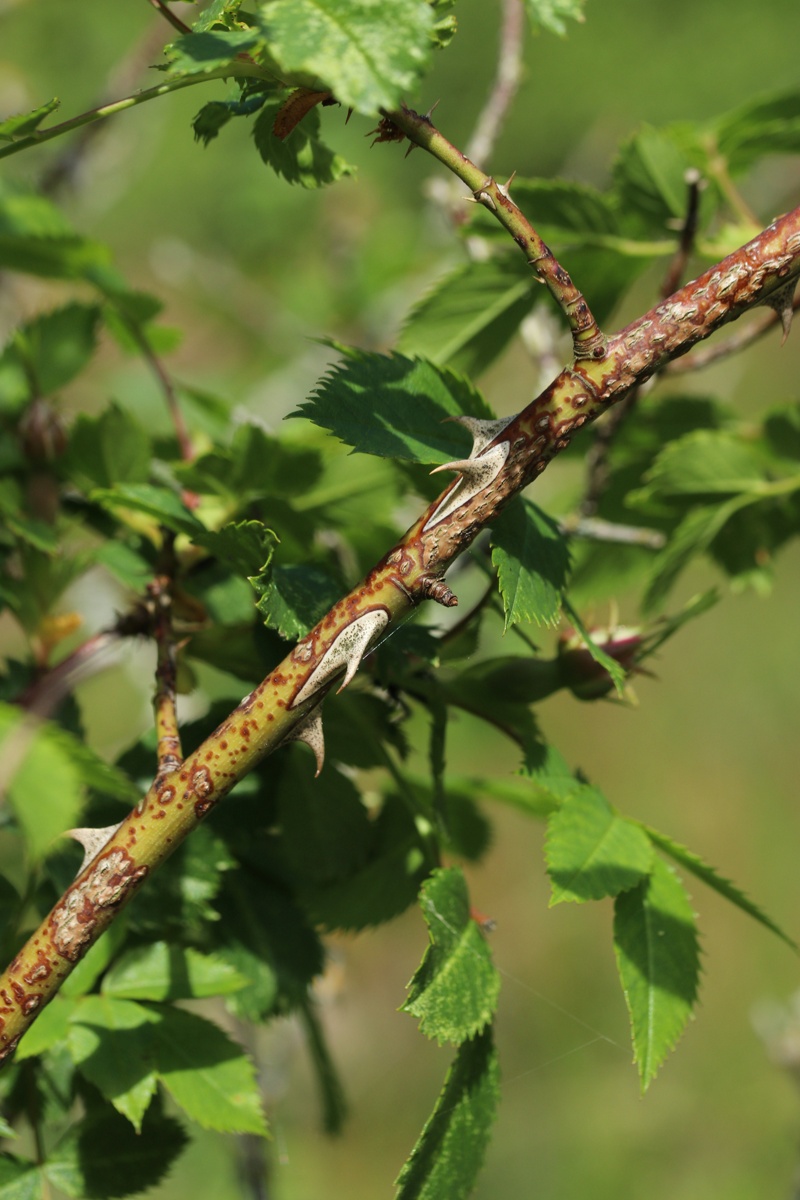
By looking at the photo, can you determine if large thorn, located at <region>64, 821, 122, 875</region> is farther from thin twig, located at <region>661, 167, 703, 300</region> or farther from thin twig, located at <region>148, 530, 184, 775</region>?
thin twig, located at <region>661, 167, 703, 300</region>

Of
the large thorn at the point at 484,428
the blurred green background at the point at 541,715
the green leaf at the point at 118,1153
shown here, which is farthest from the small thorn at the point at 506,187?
the blurred green background at the point at 541,715

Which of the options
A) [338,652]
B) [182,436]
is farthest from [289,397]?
[338,652]

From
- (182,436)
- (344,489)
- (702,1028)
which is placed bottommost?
(702,1028)

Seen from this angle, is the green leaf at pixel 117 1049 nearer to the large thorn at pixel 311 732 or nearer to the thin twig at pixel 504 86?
the large thorn at pixel 311 732

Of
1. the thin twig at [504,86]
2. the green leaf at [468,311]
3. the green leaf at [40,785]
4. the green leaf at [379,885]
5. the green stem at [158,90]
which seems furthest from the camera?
the thin twig at [504,86]

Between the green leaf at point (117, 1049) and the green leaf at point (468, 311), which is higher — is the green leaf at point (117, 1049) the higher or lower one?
the lower one

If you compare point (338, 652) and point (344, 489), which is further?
point (344, 489)

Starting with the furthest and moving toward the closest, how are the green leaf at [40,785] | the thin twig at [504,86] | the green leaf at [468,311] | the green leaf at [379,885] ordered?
the thin twig at [504,86] → the green leaf at [468,311] → the green leaf at [379,885] → the green leaf at [40,785]

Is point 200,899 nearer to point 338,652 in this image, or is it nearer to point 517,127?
point 338,652
